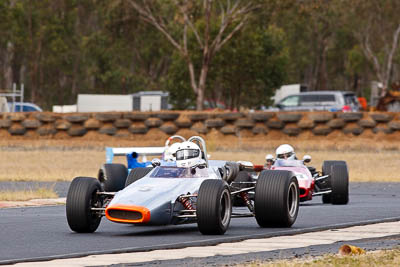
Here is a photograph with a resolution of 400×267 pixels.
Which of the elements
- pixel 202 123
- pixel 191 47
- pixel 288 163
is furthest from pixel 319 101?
pixel 288 163

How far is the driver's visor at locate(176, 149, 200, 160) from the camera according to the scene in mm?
14219

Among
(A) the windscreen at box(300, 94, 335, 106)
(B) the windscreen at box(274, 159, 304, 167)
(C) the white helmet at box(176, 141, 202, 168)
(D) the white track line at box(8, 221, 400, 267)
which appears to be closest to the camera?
(D) the white track line at box(8, 221, 400, 267)

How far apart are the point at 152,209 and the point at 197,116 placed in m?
25.1

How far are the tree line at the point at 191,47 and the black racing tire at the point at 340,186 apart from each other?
3049 cm

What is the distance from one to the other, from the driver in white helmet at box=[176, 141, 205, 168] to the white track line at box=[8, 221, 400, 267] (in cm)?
208

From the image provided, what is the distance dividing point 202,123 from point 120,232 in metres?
23.8

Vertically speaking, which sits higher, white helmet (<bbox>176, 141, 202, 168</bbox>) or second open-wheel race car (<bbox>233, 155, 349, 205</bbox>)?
white helmet (<bbox>176, 141, 202, 168</bbox>)

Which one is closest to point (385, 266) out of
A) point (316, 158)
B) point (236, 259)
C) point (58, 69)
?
point (236, 259)

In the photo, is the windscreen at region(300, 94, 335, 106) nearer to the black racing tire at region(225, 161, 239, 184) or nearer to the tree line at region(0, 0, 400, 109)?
the tree line at region(0, 0, 400, 109)

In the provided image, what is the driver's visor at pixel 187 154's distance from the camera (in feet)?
46.6

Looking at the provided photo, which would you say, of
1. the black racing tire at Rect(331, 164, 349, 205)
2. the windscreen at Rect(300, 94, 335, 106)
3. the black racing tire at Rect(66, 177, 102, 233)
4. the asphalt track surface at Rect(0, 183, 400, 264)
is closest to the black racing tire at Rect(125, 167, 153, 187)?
the asphalt track surface at Rect(0, 183, 400, 264)

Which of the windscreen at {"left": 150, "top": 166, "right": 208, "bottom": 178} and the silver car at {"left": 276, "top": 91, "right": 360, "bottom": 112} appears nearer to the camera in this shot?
the windscreen at {"left": 150, "top": 166, "right": 208, "bottom": 178}

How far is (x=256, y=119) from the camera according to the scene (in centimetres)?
3747

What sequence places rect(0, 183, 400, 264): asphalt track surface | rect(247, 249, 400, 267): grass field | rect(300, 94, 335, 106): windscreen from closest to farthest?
Result: rect(247, 249, 400, 267): grass field, rect(0, 183, 400, 264): asphalt track surface, rect(300, 94, 335, 106): windscreen
